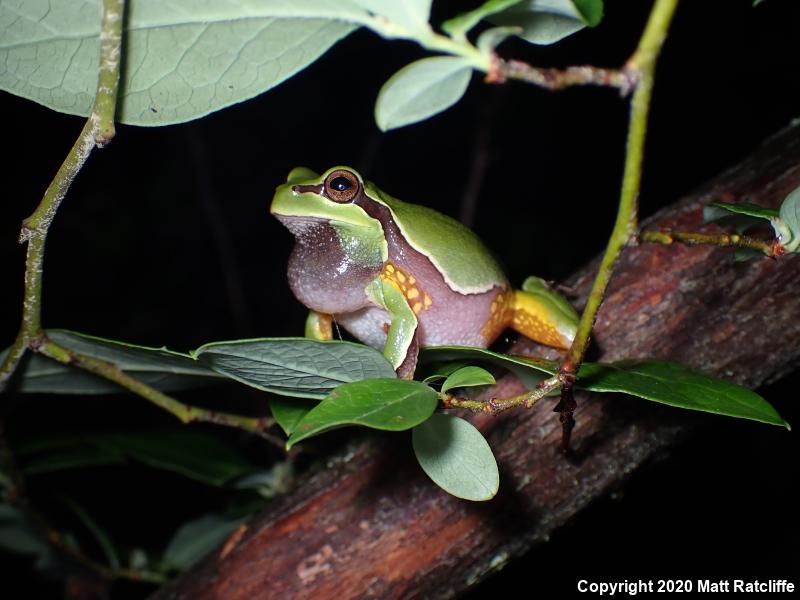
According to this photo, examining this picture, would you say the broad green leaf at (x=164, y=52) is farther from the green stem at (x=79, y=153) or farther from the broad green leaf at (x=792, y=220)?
the broad green leaf at (x=792, y=220)

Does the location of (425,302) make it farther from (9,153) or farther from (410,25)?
(9,153)

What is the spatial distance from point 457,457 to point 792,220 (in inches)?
23.1

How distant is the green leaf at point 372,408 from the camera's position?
73cm

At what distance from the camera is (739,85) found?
4062 mm

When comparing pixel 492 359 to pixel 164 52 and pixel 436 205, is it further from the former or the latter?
pixel 436 205

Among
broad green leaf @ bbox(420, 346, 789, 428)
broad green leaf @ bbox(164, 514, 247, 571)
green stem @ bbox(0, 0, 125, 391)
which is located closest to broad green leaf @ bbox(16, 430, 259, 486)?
broad green leaf @ bbox(164, 514, 247, 571)

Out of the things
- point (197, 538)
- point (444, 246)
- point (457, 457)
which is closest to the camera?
point (457, 457)

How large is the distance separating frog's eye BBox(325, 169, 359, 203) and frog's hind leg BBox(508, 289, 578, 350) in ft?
1.56

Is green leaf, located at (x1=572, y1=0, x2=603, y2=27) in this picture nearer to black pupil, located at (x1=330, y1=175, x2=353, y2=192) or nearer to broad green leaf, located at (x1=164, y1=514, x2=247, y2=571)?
black pupil, located at (x1=330, y1=175, x2=353, y2=192)

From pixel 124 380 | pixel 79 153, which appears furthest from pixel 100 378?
pixel 79 153

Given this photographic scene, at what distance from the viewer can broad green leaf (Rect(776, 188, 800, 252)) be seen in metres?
0.96

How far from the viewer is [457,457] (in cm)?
101

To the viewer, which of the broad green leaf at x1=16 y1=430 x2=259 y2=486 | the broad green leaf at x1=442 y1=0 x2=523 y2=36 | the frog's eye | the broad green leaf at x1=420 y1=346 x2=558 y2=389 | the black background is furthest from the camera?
the black background

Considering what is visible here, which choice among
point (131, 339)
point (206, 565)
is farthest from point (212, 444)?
point (131, 339)
